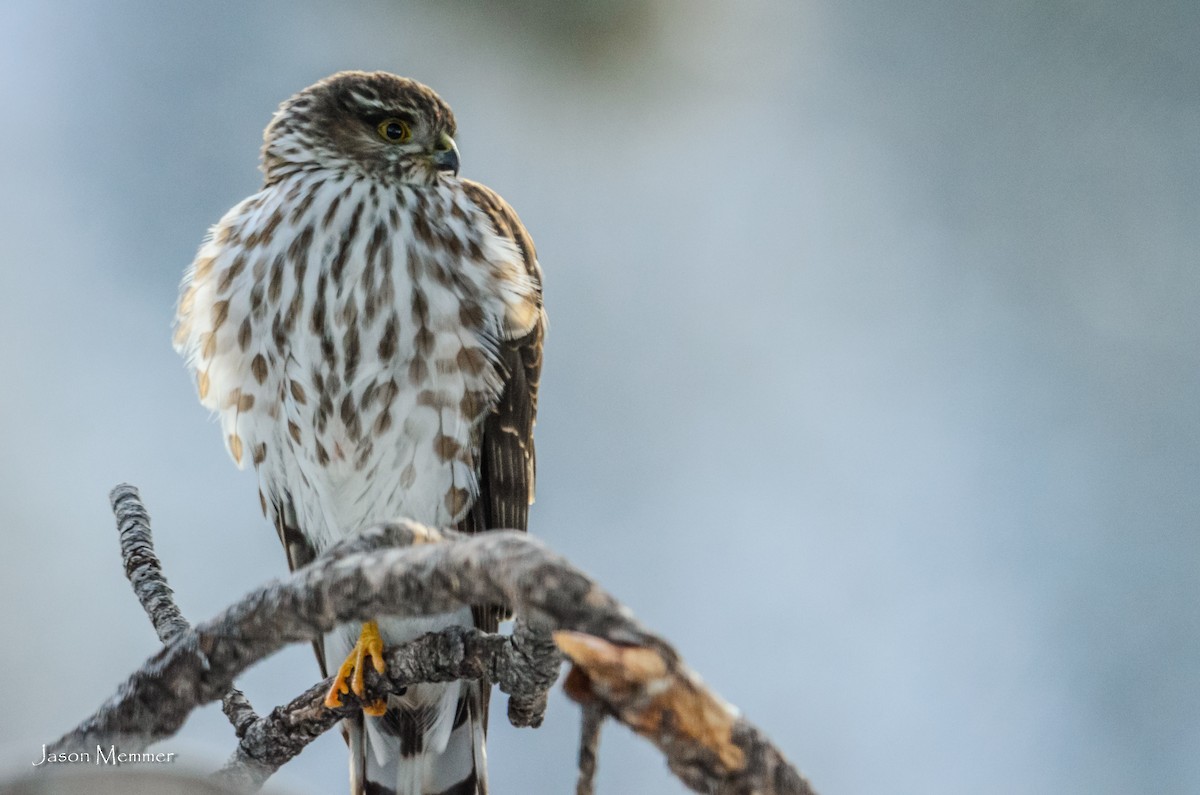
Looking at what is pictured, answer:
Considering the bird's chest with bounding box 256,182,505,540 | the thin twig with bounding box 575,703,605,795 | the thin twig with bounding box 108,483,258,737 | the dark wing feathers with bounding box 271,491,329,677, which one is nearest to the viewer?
the thin twig with bounding box 575,703,605,795

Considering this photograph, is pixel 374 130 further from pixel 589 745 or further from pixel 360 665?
pixel 589 745

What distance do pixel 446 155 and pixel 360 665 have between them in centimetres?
149

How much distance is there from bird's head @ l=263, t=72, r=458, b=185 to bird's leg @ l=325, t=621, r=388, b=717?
1.34 m

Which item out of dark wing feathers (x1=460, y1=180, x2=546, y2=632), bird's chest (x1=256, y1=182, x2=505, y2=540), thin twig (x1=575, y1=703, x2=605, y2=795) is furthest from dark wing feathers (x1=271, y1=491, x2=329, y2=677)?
thin twig (x1=575, y1=703, x2=605, y2=795)

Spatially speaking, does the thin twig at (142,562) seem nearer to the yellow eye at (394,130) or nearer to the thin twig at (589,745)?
the yellow eye at (394,130)

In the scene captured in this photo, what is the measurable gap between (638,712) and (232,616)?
708 mm

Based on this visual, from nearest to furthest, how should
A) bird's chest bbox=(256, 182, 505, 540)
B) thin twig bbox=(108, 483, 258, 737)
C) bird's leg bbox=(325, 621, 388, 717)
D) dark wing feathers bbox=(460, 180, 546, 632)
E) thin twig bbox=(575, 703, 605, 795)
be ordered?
thin twig bbox=(575, 703, 605, 795)
thin twig bbox=(108, 483, 258, 737)
bird's leg bbox=(325, 621, 388, 717)
bird's chest bbox=(256, 182, 505, 540)
dark wing feathers bbox=(460, 180, 546, 632)

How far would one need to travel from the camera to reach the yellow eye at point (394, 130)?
11.5 feet

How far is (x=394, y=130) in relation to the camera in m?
3.53

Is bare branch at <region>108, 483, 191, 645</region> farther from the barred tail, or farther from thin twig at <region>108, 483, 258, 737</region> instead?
the barred tail

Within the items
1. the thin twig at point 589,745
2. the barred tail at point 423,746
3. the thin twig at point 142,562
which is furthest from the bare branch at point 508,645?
the barred tail at point 423,746

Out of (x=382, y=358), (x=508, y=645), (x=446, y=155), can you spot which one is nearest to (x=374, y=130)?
(x=446, y=155)

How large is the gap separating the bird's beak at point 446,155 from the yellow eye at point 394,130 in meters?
0.10

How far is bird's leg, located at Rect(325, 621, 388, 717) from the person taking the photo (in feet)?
9.16
